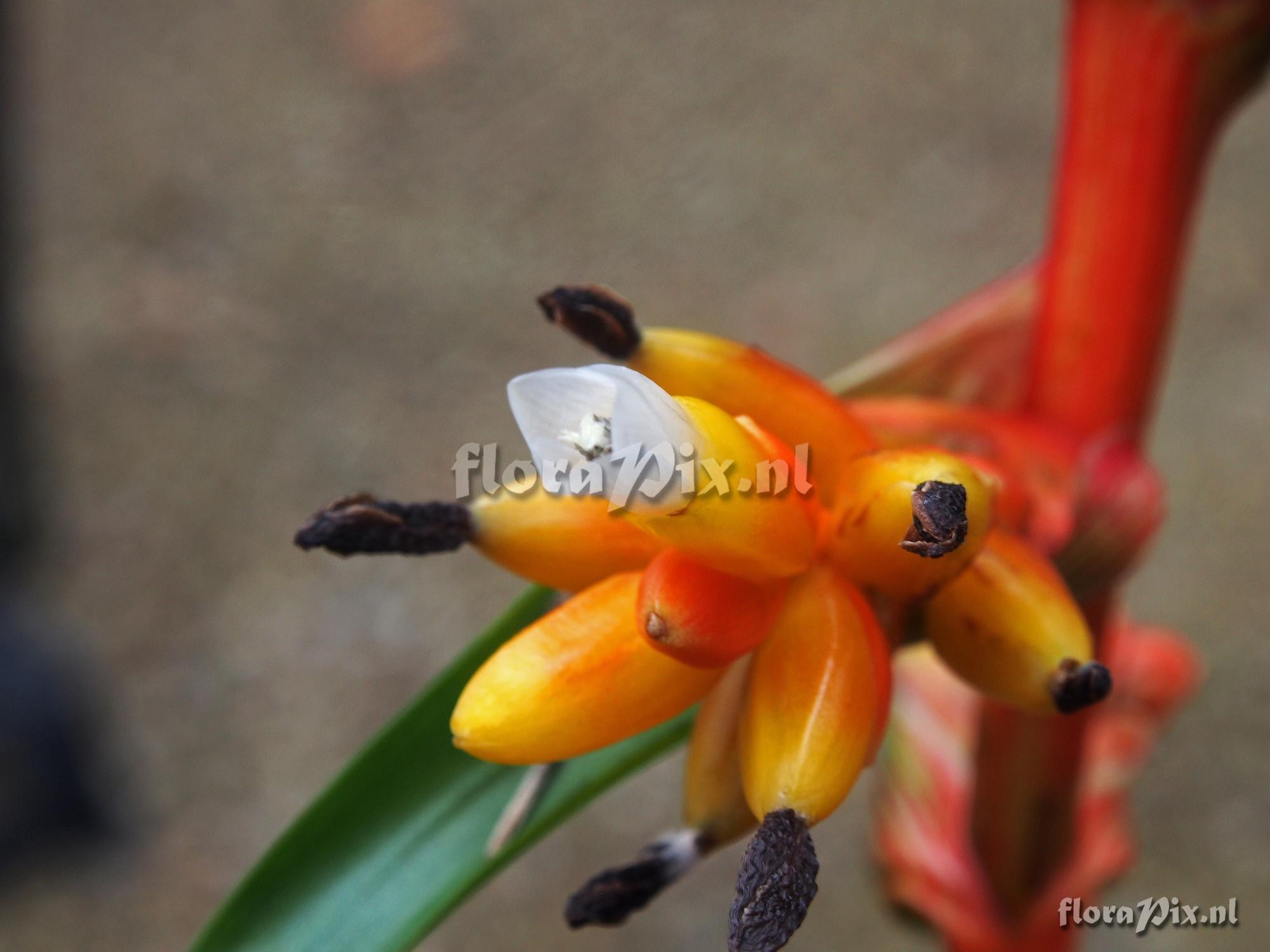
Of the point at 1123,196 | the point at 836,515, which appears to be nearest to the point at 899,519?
the point at 836,515

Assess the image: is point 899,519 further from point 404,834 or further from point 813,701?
point 404,834

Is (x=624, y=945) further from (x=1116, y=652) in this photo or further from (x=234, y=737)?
(x=1116, y=652)

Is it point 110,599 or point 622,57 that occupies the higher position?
point 622,57

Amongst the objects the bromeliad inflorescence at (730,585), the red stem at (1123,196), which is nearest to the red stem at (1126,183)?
the red stem at (1123,196)

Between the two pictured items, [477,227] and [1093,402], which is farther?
[477,227]

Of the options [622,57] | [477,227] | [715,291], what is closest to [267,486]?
[477,227]

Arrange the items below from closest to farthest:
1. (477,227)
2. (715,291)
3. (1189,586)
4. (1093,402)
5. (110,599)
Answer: (1093,402) < (1189,586) < (110,599) < (715,291) < (477,227)
